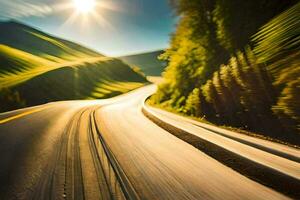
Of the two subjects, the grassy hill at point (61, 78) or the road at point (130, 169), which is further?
the grassy hill at point (61, 78)

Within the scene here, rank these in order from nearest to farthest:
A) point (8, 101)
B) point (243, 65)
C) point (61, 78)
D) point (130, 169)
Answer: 1. point (130, 169)
2. point (243, 65)
3. point (8, 101)
4. point (61, 78)

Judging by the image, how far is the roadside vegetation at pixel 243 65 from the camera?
3.04 meters

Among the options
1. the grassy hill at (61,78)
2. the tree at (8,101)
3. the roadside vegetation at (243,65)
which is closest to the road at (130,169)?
the roadside vegetation at (243,65)

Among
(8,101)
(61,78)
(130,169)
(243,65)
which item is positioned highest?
(61,78)

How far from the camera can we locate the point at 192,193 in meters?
3.25

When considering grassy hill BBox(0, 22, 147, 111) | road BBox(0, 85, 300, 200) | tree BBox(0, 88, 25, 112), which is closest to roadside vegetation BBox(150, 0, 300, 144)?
road BBox(0, 85, 300, 200)

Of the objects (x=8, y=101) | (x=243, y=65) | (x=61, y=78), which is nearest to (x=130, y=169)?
(x=243, y=65)

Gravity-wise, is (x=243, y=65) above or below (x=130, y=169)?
above

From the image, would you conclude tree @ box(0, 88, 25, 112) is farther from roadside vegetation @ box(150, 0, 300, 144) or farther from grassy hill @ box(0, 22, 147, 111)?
roadside vegetation @ box(150, 0, 300, 144)

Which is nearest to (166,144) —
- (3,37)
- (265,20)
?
(265,20)

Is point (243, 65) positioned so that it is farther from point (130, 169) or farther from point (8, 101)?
point (8, 101)

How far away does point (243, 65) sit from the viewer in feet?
26.2

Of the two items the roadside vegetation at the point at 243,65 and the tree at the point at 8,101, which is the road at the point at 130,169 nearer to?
the roadside vegetation at the point at 243,65

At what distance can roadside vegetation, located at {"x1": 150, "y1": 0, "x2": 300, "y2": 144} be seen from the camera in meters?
3.04
